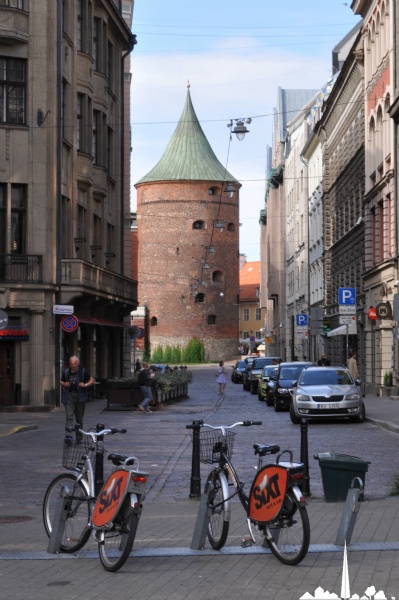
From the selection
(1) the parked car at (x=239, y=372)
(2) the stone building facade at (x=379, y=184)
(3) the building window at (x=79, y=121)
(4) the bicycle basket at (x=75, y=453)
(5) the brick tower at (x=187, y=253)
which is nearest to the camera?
(4) the bicycle basket at (x=75, y=453)

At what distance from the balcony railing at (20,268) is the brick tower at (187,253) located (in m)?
76.0

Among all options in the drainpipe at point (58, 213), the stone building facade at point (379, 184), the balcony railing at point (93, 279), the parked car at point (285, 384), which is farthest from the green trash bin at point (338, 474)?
the stone building facade at point (379, 184)

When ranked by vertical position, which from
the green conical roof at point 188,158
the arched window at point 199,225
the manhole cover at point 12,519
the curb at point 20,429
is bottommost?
the manhole cover at point 12,519

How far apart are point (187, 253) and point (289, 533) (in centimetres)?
10477

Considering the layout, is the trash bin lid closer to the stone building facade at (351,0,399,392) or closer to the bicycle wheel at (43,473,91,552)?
the bicycle wheel at (43,473,91,552)

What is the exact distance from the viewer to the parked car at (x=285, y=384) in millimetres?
37875

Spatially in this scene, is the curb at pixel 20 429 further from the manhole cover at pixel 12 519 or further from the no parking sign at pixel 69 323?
the manhole cover at pixel 12 519

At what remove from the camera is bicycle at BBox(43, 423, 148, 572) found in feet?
29.6

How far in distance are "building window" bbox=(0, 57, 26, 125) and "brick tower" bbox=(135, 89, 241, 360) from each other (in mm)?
75882

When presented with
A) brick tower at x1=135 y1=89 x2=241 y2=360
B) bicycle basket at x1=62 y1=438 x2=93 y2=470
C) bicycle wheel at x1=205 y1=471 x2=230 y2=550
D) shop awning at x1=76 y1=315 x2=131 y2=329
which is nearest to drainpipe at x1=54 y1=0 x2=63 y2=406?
shop awning at x1=76 y1=315 x2=131 y2=329

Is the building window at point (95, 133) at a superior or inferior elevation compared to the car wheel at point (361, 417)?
superior

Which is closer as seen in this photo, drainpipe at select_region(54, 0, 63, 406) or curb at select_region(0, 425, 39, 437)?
curb at select_region(0, 425, 39, 437)

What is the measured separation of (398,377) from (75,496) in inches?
1304

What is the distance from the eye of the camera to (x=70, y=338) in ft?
136
